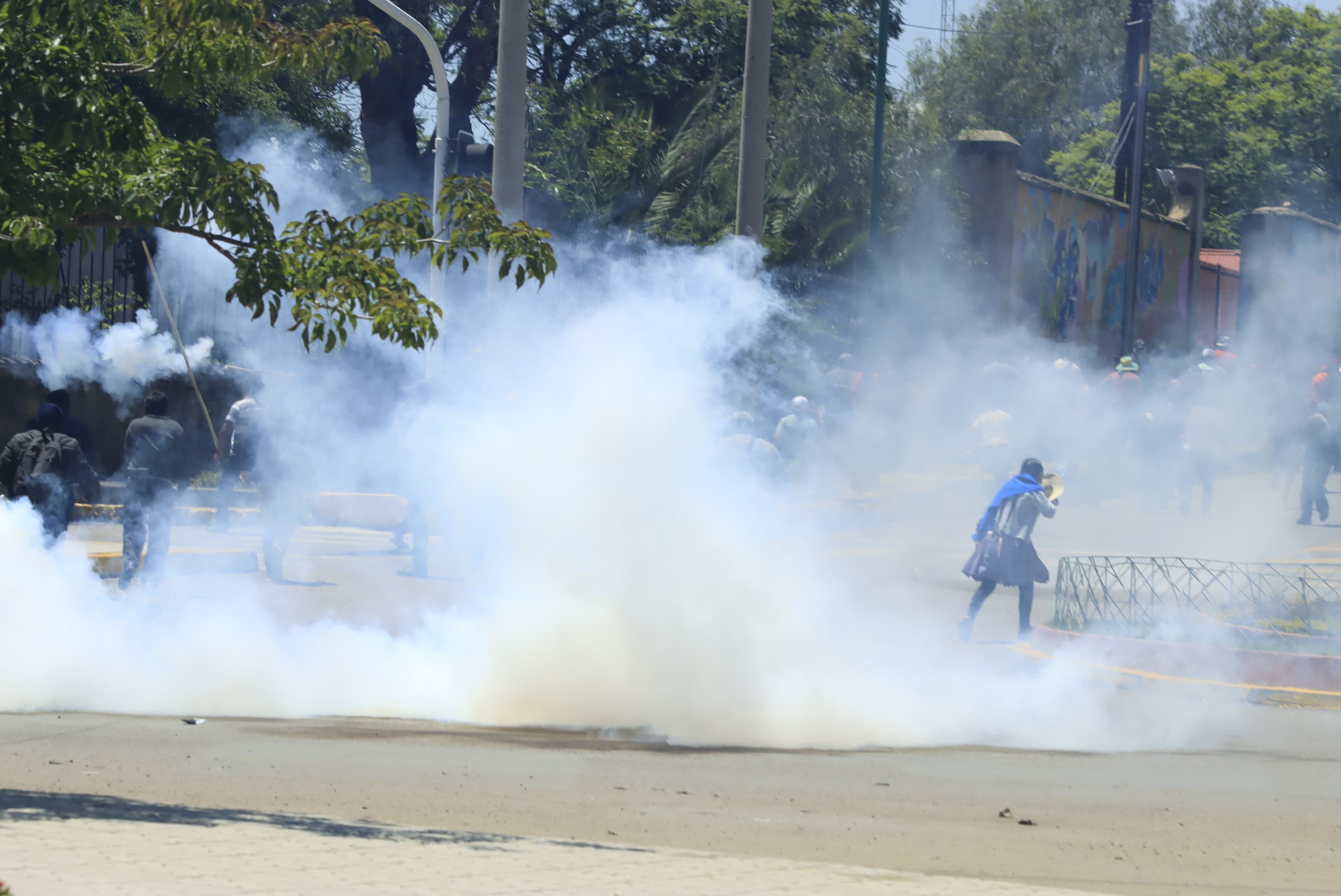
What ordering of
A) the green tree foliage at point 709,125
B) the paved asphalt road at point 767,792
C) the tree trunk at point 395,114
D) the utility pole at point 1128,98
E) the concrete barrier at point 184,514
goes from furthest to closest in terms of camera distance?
the utility pole at point 1128,98
the tree trunk at point 395,114
the green tree foliage at point 709,125
the concrete barrier at point 184,514
the paved asphalt road at point 767,792

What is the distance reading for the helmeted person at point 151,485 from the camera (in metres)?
11.9

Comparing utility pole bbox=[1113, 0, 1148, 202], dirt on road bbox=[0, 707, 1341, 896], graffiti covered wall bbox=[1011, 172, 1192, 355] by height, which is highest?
utility pole bbox=[1113, 0, 1148, 202]

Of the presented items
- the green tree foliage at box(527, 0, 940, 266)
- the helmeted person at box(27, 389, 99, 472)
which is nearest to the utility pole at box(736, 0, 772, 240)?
the green tree foliage at box(527, 0, 940, 266)

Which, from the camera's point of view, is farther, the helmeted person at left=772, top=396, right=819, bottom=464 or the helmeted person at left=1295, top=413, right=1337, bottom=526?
the helmeted person at left=1295, top=413, right=1337, bottom=526

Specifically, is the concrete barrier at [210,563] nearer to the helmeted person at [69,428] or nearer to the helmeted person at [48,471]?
the helmeted person at [69,428]

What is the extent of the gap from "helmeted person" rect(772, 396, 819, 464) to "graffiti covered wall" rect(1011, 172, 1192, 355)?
35.2 ft

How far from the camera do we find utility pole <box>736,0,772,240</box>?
15.1 m

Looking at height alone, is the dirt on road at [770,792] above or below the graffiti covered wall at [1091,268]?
below

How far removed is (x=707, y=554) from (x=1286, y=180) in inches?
1331

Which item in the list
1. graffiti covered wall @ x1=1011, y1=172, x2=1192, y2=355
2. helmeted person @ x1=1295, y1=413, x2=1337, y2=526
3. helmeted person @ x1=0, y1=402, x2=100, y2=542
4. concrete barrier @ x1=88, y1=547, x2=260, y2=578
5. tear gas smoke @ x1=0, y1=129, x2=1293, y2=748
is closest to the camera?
tear gas smoke @ x1=0, y1=129, x2=1293, y2=748

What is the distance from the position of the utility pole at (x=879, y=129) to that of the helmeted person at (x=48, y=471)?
523 inches

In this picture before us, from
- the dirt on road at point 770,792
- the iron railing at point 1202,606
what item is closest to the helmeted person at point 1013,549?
the iron railing at point 1202,606

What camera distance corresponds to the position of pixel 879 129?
72.0ft

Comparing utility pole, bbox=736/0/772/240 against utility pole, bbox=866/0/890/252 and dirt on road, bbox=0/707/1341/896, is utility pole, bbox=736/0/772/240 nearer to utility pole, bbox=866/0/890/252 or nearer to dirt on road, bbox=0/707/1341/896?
utility pole, bbox=866/0/890/252
